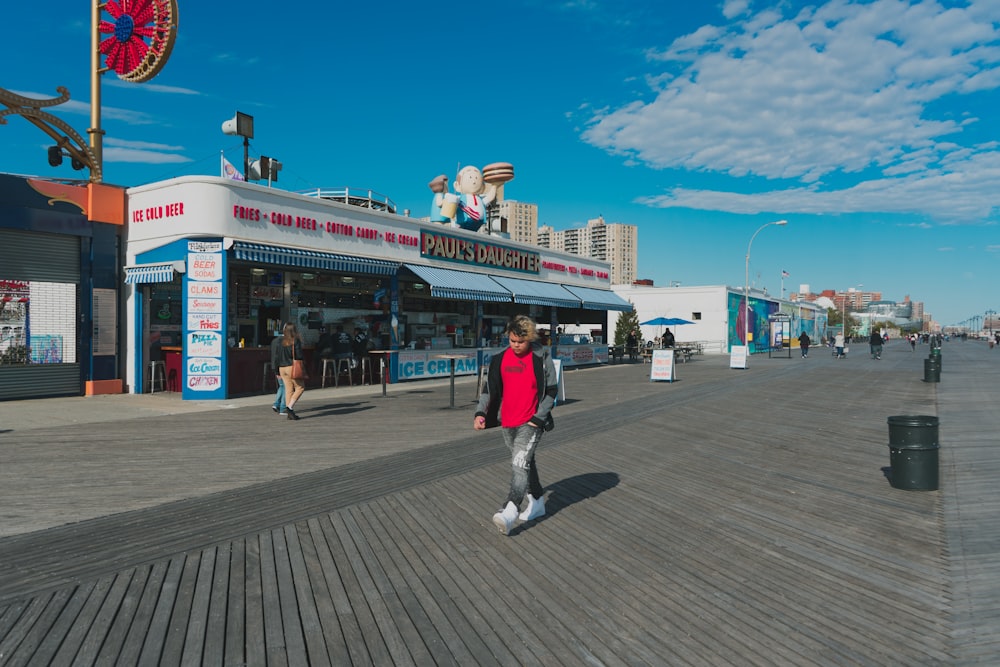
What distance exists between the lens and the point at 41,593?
393 centimetres

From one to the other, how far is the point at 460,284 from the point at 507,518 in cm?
1581

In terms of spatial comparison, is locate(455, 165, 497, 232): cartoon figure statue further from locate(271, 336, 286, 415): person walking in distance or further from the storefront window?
locate(271, 336, 286, 415): person walking in distance

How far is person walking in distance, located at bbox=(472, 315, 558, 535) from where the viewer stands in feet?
17.0

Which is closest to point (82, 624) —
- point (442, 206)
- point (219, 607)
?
point (219, 607)

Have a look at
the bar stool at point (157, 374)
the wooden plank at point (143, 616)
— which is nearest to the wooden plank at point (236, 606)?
the wooden plank at point (143, 616)

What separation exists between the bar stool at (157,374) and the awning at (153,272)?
6.94 ft

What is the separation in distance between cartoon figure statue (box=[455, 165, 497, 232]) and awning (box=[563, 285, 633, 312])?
5.67 m

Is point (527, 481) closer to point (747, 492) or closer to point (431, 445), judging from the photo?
point (747, 492)

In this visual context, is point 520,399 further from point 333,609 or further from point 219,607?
point 219,607

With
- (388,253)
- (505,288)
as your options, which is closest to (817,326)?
(505,288)

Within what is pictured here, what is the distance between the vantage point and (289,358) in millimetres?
11031

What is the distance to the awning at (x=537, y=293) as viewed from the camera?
2325 cm

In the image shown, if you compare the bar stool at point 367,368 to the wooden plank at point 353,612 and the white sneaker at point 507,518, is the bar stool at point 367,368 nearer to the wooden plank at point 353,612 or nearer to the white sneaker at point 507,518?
the wooden plank at point 353,612

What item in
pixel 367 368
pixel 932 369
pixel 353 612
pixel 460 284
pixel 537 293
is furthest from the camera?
pixel 537 293
